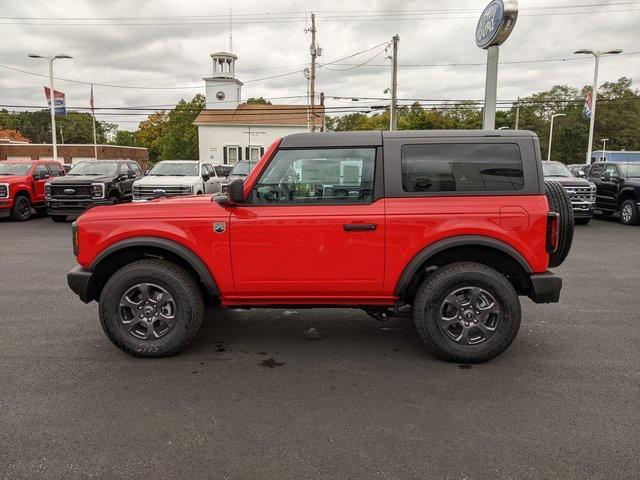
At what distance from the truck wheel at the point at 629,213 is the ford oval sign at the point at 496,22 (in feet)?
20.5

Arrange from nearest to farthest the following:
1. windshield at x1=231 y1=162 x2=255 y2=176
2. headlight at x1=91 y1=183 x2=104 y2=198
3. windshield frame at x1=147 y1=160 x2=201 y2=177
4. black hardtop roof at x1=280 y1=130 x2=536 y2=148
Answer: black hardtop roof at x1=280 y1=130 x2=536 y2=148
headlight at x1=91 y1=183 x2=104 y2=198
windshield frame at x1=147 y1=160 x2=201 y2=177
windshield at x1=231 y1=162 x2=255 y2=176

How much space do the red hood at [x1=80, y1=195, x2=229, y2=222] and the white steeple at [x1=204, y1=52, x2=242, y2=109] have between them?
173 feet

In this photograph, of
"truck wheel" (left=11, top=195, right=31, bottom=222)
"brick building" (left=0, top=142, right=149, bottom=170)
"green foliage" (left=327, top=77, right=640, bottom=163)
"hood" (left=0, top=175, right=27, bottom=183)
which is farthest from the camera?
"green foliage" (left=327, top=77, right=640, bottom=163)

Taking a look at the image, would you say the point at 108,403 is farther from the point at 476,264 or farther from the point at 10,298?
the point at 10,298

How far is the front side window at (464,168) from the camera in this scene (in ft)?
13.2

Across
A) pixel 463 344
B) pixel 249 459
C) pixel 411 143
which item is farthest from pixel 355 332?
pixel 249 459

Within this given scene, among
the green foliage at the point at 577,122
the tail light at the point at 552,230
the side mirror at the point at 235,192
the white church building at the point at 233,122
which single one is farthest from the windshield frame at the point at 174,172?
the green foliage at the point at 577,122

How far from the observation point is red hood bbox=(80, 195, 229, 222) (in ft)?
13.6

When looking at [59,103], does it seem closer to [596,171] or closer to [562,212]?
[596,171]

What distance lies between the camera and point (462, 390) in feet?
12.0

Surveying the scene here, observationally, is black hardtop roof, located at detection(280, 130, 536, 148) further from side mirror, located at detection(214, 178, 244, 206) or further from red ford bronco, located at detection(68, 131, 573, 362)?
side mirror, located at detection(214, 178, 244, 206)

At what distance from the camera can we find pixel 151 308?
13.8 feet

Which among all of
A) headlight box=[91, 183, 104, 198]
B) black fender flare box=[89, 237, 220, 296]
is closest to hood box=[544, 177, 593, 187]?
black fender flare box=[89, 237, 220, 296]

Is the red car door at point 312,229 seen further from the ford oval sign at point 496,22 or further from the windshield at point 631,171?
the windshield at point 631,171
